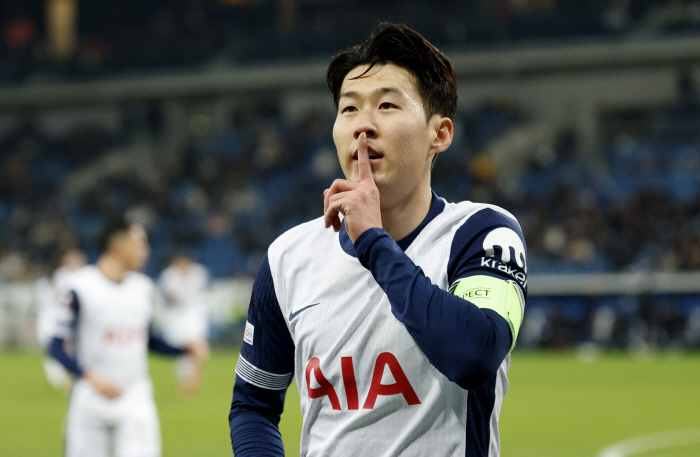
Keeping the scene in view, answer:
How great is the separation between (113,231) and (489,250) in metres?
5.40

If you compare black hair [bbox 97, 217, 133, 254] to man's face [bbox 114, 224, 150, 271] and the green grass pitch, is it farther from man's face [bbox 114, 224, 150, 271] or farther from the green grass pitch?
the green grass pitch

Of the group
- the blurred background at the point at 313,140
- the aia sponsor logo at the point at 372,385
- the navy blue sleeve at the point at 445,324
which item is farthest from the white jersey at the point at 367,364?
the blurred background at the point at 313,140

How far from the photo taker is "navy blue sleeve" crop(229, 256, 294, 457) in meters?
2.54

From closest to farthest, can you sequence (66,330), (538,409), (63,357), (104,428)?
(63,357), (104,428), (66,330), (538,409)

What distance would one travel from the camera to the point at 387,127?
232 cm

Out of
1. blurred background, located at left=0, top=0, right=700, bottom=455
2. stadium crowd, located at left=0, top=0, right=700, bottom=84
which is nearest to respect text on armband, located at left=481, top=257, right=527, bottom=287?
blurred background, located at left=0, top=0, right=700, bottom=455

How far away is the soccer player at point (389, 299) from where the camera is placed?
83.5 inches

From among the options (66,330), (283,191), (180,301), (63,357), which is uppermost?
(283,191)

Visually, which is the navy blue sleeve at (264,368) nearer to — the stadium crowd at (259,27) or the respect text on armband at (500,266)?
the respect text on armband at (500,266)

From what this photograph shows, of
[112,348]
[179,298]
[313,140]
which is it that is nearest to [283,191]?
[313,140]

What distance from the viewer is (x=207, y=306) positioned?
918 inches

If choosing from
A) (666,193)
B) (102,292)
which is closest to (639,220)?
(666,193)

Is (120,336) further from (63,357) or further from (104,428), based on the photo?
(104,428)

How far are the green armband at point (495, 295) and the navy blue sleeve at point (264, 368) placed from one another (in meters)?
0.60
